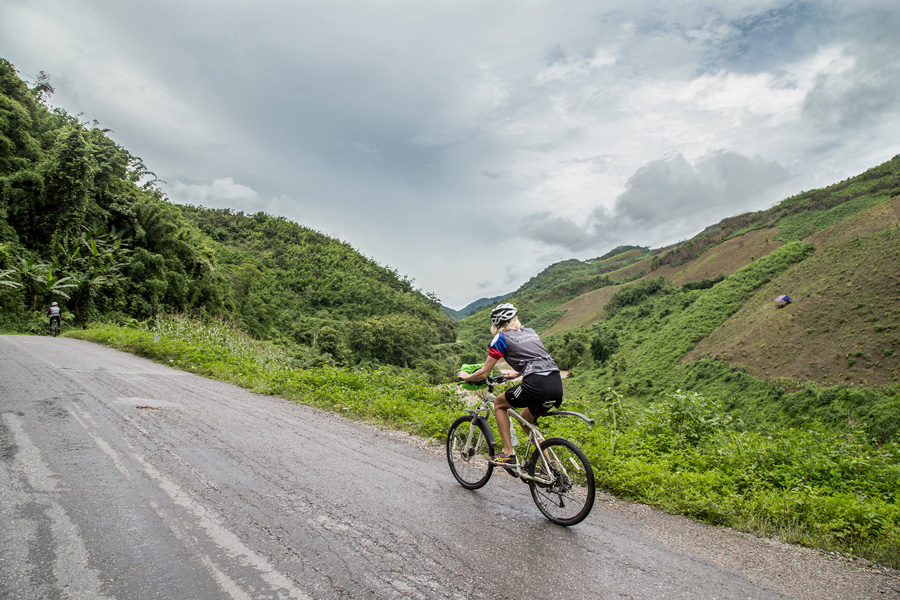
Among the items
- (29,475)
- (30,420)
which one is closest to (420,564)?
(29,475)

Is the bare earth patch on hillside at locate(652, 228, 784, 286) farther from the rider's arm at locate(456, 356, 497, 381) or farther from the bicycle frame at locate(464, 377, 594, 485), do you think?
the rider's arm at locate(456, 356, 497, 381)

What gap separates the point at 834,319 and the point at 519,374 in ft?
174

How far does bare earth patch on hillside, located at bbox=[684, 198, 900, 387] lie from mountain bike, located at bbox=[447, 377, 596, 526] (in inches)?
1682

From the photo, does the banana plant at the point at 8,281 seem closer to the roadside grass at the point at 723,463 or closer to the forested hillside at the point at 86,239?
the forested hillside at the point at 86,239

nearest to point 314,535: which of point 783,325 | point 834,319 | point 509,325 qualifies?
point 509,325

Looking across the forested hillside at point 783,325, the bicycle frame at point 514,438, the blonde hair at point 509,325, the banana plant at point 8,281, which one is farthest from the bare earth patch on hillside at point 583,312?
the blonde hair at point 509,325

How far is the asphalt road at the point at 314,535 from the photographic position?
8.40 feet

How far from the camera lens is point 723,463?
5.04m

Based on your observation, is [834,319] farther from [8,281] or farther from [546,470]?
[8,281]

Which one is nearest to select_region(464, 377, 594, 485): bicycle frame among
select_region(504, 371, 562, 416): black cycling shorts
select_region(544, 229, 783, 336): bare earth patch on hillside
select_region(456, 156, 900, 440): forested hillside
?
select_region(504, 371, 562, 416): black cycling shorts

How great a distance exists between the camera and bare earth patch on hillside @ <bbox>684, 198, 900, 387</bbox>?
117 ft

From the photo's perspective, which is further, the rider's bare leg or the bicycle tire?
the bicycle tire

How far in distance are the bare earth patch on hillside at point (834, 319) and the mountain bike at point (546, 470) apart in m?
42.7

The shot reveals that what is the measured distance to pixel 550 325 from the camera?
13325 centimetres
